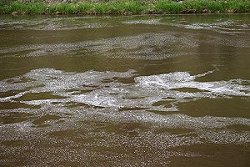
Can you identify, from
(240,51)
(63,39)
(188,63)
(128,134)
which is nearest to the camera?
(128,134)

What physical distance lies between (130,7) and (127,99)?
18606 millimetres

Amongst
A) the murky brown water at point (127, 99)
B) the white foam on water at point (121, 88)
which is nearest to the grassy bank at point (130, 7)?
the murky brown water at point (127, 99)

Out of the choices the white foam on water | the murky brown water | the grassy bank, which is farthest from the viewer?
the grassy bank

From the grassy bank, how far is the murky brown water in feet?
24.2

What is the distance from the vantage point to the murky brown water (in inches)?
305

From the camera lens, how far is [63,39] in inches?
786

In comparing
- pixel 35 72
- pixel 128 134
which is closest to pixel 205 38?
pixel 35 72

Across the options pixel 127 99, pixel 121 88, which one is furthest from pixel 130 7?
pixel 127 99

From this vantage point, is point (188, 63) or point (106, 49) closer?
point (188, 63)

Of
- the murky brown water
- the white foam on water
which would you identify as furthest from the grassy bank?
the white foam on water

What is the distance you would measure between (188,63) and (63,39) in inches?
295

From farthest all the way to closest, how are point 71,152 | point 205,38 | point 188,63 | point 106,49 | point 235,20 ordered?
point 235,20 → point 205,38 → point 106,49 → point 188,63 → point 71,152

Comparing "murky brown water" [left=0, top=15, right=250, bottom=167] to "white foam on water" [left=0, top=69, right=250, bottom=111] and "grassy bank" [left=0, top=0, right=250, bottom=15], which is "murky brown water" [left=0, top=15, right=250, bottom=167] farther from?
"grassy bank" [left=0, top=0, right=250, bottom=15]

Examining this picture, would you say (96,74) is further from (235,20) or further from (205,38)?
(235,20)
